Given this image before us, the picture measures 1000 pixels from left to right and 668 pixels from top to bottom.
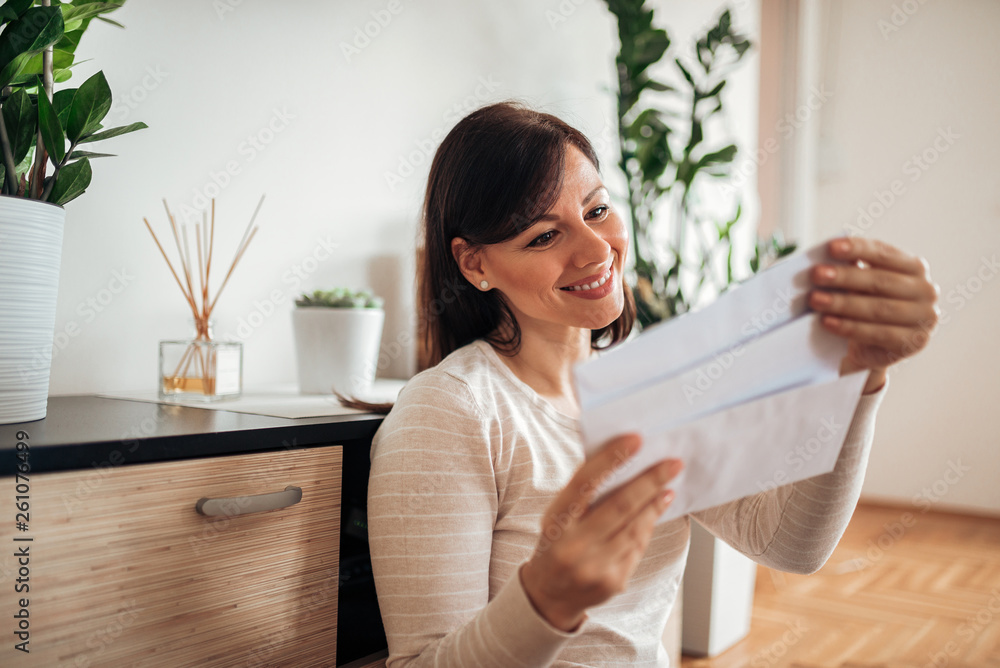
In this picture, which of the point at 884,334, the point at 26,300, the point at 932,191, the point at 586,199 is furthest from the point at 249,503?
the point at 932,191

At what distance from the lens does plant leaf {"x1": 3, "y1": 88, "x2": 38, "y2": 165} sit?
0.87m

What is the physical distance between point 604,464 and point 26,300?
2.21 feet

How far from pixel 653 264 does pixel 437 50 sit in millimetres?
864

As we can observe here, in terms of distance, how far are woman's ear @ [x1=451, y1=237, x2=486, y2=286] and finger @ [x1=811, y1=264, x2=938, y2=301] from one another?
514 mm

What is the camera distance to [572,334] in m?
1.10

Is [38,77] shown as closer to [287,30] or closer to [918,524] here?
[287,30]

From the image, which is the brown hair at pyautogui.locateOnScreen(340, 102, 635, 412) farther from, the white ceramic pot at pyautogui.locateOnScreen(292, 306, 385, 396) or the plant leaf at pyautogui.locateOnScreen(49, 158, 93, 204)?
the plant leaf at pyautogui.locateOnScreen(49, 158, 93, 204)

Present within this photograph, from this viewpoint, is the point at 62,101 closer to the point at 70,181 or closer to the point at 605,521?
the point at 70,181

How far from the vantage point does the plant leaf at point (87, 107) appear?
88 cm

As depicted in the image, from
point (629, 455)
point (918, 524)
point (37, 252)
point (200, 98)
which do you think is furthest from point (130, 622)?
point (918, 524)

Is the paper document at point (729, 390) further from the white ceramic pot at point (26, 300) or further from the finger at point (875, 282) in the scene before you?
the white ceramic pot at point (26, 300)

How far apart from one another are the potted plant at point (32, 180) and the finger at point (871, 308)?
805 mm

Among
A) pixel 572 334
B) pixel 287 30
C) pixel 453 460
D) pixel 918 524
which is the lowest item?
pixel 918 524

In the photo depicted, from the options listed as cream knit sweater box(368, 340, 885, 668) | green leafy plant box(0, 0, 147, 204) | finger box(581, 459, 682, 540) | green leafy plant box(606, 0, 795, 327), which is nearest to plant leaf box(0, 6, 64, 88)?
green leafy plant box(0, 0, 147, 204)
